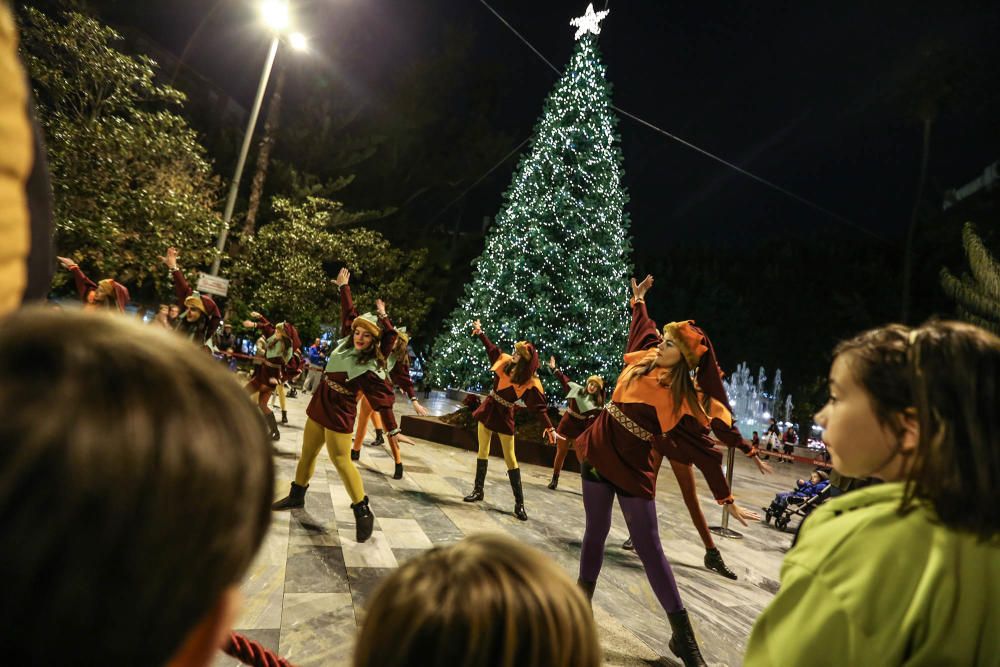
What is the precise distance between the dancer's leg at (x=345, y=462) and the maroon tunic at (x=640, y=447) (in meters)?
2.01

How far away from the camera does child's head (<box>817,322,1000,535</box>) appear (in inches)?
42.9

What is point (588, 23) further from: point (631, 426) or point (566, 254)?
point (631, 426)

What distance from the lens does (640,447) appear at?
11.3 ft

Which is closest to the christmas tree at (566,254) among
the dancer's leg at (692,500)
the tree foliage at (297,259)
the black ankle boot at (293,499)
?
the tree foliage at (297,259)

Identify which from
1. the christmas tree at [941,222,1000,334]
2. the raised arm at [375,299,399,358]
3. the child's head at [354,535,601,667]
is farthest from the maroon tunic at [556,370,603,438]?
the christmas tree at [941,222,1000,334]

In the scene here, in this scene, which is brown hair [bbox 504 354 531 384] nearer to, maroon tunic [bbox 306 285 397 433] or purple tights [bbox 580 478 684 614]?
maroon tunic [bbox 306 285 397 433]

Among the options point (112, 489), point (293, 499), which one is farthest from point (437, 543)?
point (112, 489)

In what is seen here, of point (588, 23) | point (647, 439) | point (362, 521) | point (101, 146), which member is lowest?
point (362, 521)

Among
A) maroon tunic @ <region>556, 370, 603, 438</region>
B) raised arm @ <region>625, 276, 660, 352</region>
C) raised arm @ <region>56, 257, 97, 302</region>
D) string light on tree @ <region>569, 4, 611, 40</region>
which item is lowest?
maroon tunic @ <region>556, 370, 603, 438</region>

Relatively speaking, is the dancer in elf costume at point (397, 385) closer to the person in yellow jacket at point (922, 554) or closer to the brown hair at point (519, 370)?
the brown hair at point (519, 370)

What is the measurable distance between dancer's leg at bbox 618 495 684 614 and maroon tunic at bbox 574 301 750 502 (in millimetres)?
83

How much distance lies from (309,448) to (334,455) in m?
0.32

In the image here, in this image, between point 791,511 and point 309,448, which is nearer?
point 309,448

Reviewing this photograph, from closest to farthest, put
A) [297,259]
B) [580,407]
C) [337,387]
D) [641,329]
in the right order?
1. [641,329]
2. [337,387]
3. [580,407]
4. [297,259]
